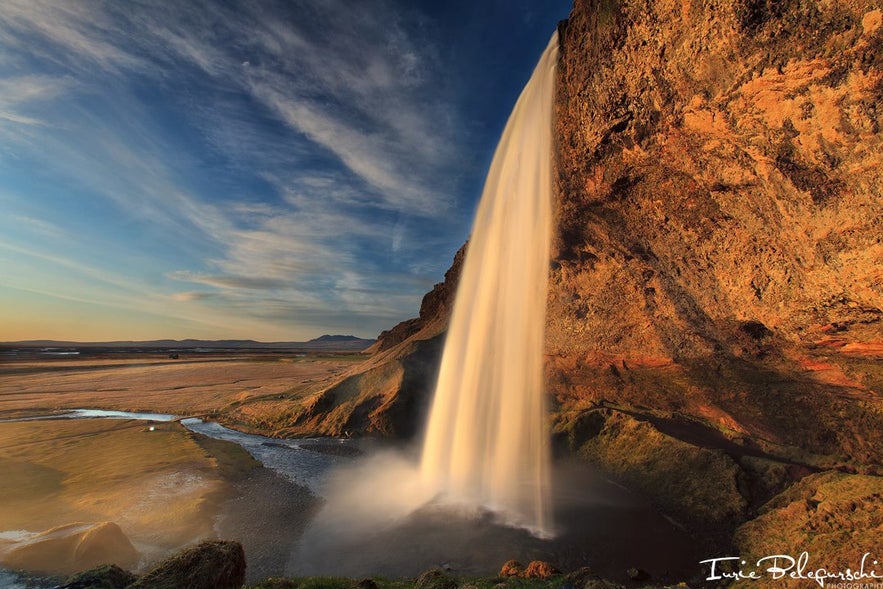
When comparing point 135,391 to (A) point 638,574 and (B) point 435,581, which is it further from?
(A) point 638,574

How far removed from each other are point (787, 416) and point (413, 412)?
1674 cm

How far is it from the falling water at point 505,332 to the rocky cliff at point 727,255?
1.18m

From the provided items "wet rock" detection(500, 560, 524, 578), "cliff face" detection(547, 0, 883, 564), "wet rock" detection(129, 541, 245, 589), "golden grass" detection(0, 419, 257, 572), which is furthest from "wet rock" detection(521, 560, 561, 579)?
"golden grass" detection(0, 419, 257, 572)

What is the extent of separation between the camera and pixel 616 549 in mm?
10148

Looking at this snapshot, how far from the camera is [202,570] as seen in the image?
276 inches

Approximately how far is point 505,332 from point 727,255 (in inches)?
370

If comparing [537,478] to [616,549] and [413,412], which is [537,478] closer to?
[616,549]

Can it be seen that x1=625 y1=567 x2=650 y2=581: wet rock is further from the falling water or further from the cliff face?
the falling water

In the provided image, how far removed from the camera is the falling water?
16.7m

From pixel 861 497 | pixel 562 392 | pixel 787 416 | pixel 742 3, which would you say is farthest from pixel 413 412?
pixel 742 3

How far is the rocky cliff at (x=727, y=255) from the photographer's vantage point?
8.44 metres

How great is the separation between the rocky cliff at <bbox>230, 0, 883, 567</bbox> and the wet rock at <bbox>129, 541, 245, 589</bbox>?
36.1 ft

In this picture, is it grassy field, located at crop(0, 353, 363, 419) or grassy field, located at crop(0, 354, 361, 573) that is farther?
grassy field, located at crop(0, 353, 363, 419)

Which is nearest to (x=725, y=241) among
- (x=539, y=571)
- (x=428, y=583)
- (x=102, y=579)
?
(x=539, y=571)
